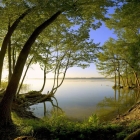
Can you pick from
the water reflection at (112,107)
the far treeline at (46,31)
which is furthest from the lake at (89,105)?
the far treeline at (46,31)

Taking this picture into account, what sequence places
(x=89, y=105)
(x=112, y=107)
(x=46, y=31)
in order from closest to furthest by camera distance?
(x=46, y=31) < (x=112, y=107) < (x=89, y=105)

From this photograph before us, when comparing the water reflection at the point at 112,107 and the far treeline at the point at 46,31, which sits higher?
the far treeline at the point at 46,31

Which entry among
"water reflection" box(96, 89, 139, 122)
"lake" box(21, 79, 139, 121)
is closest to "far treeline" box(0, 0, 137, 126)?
"lake" box(21, 79, 139, 121)

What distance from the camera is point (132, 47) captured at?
16.5 meters

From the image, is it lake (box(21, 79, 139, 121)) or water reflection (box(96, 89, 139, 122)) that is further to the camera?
lake (box(21, 79, 139, 121))

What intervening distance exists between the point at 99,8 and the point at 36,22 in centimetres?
346

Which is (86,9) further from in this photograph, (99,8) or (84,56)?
(84,56)

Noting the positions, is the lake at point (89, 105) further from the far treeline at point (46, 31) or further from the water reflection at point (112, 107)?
the far treeline at point (46, 31)

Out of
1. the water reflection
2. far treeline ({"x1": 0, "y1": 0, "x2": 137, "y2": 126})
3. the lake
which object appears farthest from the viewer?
the lake

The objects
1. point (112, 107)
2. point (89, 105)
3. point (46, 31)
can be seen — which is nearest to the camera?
point (46, 31)

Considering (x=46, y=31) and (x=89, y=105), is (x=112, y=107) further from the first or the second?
(x=46, y=31)

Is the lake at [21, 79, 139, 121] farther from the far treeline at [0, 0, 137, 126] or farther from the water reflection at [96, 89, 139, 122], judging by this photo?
the far treeline at [0, 0, 137, 126]

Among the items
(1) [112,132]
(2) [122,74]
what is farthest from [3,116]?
(2) [122,74]

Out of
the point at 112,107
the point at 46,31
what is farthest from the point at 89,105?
the point at 46,31
